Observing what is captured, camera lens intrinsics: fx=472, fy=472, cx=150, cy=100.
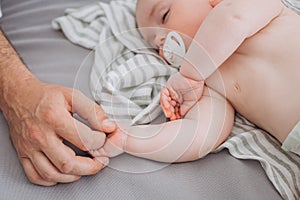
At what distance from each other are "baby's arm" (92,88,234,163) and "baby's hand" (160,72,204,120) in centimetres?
4

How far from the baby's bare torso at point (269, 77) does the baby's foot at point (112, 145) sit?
26 centimetres

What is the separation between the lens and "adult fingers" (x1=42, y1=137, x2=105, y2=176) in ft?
2.76

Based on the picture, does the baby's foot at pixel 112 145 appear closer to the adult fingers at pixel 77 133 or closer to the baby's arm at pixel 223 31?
the adult fingers at pixel 77 133

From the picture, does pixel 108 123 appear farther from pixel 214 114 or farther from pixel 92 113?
pixel 214 114

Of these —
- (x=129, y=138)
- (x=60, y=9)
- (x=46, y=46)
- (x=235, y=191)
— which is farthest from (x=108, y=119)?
(x=60, y=9)

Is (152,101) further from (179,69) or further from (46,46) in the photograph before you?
(46,46)

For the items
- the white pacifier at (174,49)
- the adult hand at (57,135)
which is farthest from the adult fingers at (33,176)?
the white pacifier at (174,49)

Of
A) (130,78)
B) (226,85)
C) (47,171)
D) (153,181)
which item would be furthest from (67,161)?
(226,85)

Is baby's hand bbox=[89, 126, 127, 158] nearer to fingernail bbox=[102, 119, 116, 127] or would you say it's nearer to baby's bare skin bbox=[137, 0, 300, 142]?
fingernail bbox=[102, 119, 116, 127]

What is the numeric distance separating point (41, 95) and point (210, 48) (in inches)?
13.8

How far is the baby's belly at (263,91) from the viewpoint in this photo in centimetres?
92

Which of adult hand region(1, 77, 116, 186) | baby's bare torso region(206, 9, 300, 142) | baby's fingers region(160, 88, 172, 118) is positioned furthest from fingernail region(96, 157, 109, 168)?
baby's bare torso region(206, 9, 300, 142)

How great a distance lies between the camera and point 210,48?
96 centimetres

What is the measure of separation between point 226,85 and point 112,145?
304 millimetres
